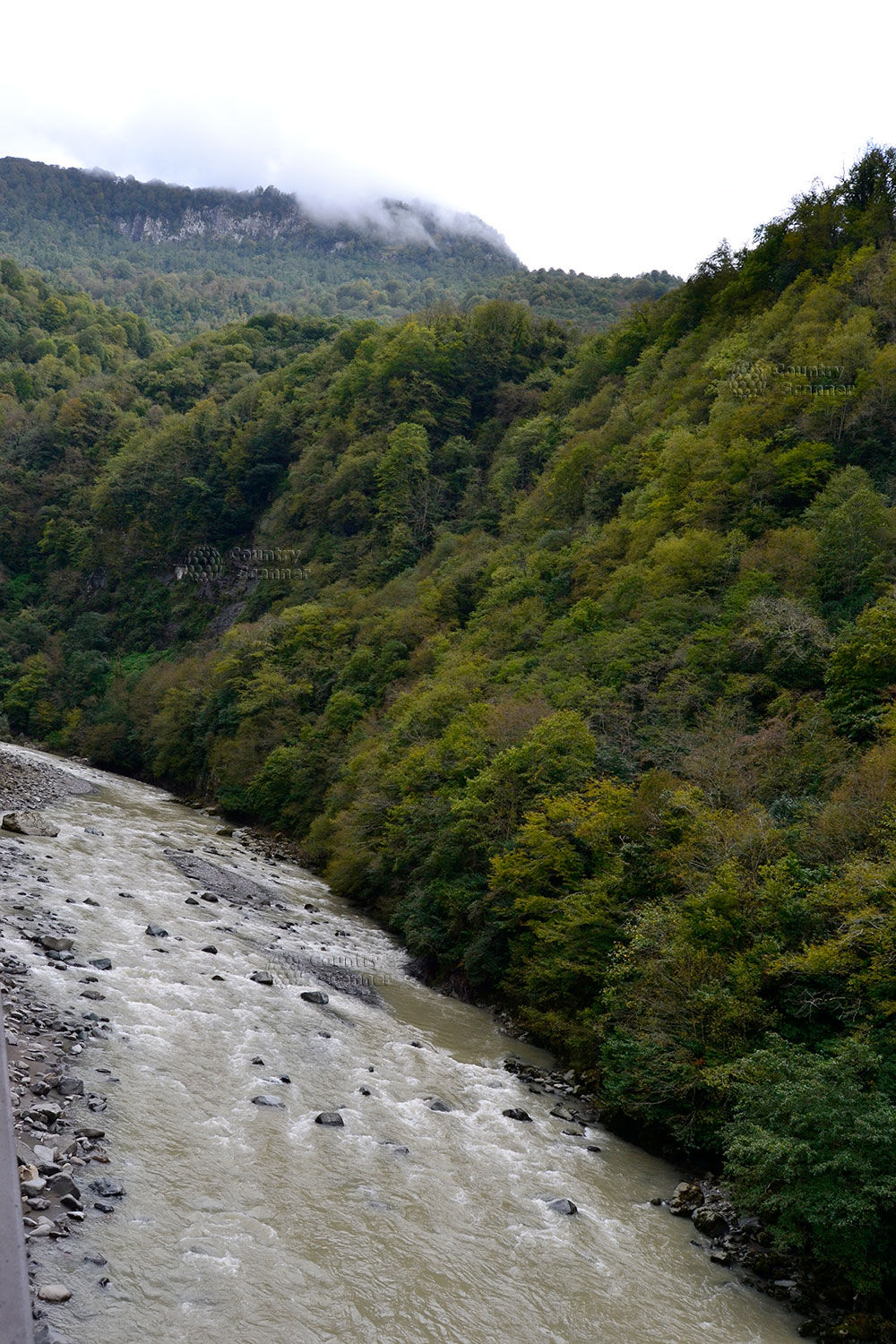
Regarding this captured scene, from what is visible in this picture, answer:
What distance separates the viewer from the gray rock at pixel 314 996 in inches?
809

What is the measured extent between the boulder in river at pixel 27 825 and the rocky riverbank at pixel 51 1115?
846 centimetres

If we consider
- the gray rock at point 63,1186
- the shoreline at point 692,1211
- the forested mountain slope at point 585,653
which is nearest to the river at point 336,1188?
the shoreline at point 692,1211

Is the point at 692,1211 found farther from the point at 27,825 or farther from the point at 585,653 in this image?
the point at 27,825

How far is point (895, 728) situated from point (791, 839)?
172 inches

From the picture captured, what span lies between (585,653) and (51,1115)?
89.8 feet

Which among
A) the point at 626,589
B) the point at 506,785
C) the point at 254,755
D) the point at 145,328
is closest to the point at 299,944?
the point at 506,785

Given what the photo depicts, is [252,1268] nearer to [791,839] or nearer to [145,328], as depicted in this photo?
[791,839]

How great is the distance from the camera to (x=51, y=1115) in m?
11.7

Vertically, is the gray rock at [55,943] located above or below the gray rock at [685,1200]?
below

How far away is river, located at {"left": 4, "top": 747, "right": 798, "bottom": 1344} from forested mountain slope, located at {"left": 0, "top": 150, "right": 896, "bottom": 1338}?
2.14m

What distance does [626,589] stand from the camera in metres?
38.6

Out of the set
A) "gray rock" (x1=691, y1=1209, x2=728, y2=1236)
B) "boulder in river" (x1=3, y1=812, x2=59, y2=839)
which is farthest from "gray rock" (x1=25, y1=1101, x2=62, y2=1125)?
"boulder in river" (x1=3, y1=812, x2=59, y2=839)

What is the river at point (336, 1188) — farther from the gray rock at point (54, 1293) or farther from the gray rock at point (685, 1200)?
the gray rock at point (685, 1200)

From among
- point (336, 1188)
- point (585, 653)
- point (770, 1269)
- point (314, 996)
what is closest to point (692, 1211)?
point (770, 1269)
